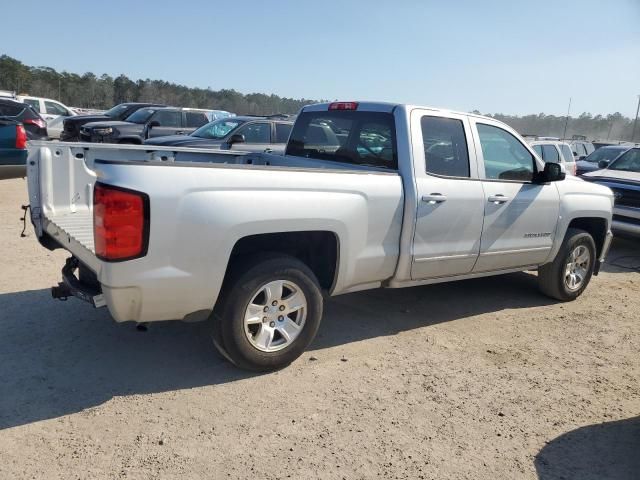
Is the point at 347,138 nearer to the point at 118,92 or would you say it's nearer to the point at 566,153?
the point at 566,153

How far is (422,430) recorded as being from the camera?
3211mm

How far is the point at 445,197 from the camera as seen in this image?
4.36m

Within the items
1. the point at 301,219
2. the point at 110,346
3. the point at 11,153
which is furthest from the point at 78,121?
the point at 301,219

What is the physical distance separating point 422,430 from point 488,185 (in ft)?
8.01

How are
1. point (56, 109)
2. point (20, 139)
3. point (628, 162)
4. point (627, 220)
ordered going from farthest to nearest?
point (56, 109) → point (628, 162) → point (20, 139) → point (627, 220)

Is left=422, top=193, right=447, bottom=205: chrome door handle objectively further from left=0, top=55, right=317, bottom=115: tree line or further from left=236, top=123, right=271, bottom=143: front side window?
left=0, top=55, right=317, bottom=115: tree line

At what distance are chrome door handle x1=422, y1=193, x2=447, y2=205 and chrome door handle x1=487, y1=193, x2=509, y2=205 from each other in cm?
63

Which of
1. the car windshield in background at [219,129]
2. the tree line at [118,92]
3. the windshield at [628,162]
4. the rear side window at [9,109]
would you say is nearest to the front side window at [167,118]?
the rear side window at [9,109]

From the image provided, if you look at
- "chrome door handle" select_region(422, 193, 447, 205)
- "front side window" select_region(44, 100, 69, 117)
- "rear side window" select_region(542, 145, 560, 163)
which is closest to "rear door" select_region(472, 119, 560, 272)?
"chrome door handle" select_region(422, 193, 447, 205)

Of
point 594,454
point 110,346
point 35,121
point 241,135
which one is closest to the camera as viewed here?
point 594,454

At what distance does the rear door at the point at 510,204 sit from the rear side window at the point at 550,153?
7662 mm

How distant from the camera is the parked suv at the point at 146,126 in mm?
14719

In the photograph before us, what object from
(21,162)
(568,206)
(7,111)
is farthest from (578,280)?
(7,111)

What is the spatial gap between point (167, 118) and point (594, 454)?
1489cm
